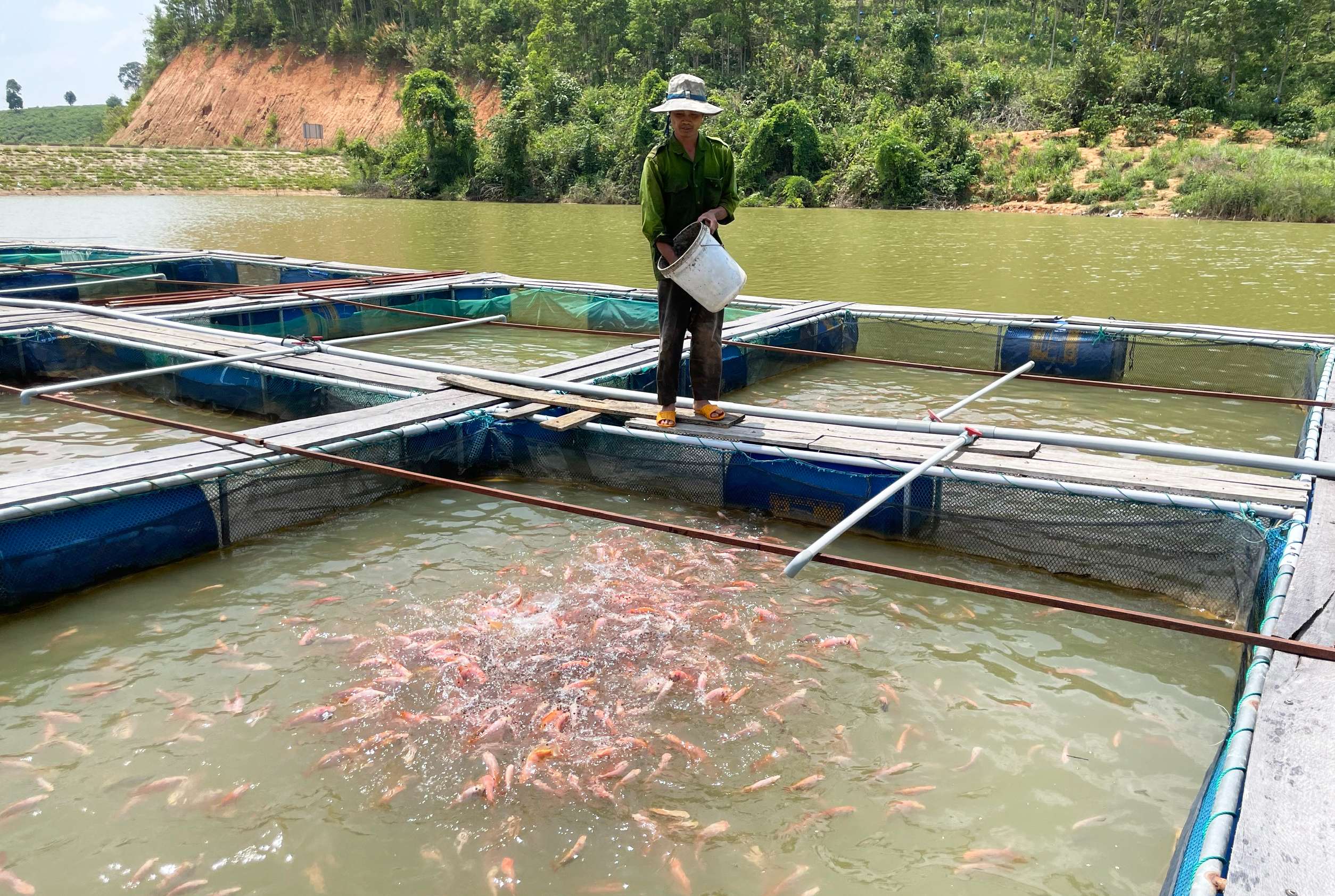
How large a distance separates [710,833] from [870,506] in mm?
1499

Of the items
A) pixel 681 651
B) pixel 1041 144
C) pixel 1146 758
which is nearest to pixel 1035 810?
pixel 1146 758

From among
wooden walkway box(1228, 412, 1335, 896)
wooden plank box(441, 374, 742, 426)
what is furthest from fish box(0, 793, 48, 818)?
wooden plank box(441, 374, 742, 426)

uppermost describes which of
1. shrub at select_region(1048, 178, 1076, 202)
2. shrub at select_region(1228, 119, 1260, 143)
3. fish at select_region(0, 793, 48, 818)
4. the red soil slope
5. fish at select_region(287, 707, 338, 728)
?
the red soil slope

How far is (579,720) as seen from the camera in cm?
366

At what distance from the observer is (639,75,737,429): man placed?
5.34 meters

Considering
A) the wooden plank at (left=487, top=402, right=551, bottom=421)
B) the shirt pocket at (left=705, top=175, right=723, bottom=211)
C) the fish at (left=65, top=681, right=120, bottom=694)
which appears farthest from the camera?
the wooden plank at (left=487, top=402, right=551, bottom=421)

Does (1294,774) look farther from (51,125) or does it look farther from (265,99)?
(51,125)

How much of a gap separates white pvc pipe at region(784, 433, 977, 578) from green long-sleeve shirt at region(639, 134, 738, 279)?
1854mm

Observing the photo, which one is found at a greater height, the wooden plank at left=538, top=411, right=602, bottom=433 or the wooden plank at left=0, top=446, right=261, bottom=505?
the wooden plank at left=538, top=411, right=602, bottom=433

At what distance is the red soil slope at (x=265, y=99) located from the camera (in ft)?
247

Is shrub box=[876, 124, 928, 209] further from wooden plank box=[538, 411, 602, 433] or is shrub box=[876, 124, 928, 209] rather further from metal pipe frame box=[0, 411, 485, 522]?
metal pipe frame box=[0, 411, 485, 522]

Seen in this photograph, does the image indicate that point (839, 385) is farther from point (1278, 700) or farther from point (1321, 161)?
point (1321, 161)

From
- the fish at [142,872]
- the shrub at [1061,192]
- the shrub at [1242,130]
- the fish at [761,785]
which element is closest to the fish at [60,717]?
the fish at [142,872]

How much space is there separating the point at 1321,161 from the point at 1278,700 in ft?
126
